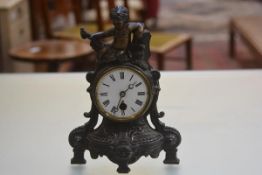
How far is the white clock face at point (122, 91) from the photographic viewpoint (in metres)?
1.05

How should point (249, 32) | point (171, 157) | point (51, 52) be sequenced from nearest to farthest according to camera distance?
point (171, 157) → point (51, 52) → point (249, 32)

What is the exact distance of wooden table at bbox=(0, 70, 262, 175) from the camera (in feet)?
3.79

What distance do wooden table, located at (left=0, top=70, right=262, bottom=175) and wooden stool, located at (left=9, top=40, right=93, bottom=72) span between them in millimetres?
1239

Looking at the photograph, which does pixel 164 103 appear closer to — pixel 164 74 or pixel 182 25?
pixel 164 74

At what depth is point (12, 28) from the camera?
316cm

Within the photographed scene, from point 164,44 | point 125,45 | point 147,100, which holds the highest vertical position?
point 125,45

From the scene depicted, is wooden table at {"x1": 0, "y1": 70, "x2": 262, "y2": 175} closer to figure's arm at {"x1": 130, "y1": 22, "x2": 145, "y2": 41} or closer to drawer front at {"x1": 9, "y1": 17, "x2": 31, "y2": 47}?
figure's arm at {"x1": 130, "y1": 22, "x2": 145, "y2": 41}

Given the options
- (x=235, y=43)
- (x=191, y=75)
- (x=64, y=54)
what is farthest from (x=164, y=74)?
(x=235, y=43)

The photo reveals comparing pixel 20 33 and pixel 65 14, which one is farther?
pixel 65 14

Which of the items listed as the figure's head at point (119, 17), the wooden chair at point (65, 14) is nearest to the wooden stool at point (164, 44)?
the wooden chair at point (65, 14)

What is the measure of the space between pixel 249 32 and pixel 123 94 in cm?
262

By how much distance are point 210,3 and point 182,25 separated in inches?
39.8

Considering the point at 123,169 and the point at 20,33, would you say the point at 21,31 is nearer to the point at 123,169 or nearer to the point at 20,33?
the point at 20,33

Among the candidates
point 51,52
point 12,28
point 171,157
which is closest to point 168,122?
point 171,157
